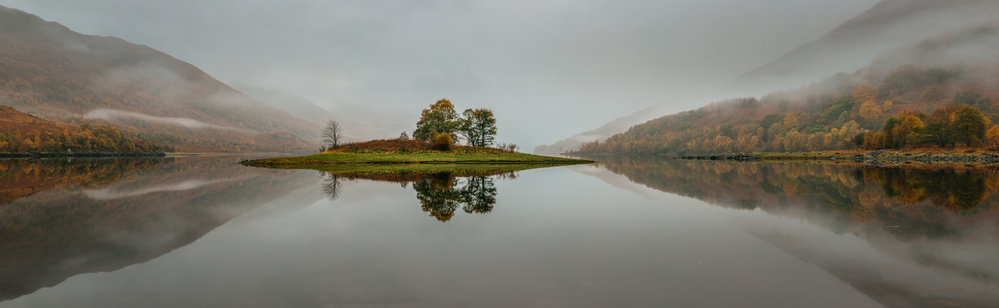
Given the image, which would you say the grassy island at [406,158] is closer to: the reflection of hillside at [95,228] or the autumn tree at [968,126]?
the reflection of hillside at [95,228]

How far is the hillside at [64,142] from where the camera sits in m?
112

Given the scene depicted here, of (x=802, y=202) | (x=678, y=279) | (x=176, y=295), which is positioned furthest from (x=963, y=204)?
(x=176, y=295)

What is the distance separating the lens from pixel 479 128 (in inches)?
2876

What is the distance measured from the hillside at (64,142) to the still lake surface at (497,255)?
524ft

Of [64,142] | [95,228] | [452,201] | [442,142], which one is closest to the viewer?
[95,228]

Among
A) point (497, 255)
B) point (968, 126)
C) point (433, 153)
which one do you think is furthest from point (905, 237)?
point (968, 126)

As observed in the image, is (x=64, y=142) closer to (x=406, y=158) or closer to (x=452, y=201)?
(x=406, y=158)

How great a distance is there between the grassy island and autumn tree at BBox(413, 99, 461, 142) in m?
5.71

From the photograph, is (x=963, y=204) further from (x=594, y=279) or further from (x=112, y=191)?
(x=112, y=191)

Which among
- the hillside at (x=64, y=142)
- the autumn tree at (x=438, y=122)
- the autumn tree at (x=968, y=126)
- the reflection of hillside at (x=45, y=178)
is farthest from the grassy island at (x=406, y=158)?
the hillside at (x=64, y=142)

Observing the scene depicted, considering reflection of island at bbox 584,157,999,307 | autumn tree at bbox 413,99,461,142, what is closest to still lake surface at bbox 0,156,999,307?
reflection of island at bbox 584,157,999,307

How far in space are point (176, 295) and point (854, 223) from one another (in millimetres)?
16041

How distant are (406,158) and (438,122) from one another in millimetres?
19168

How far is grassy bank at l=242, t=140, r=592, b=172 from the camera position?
48469mm
